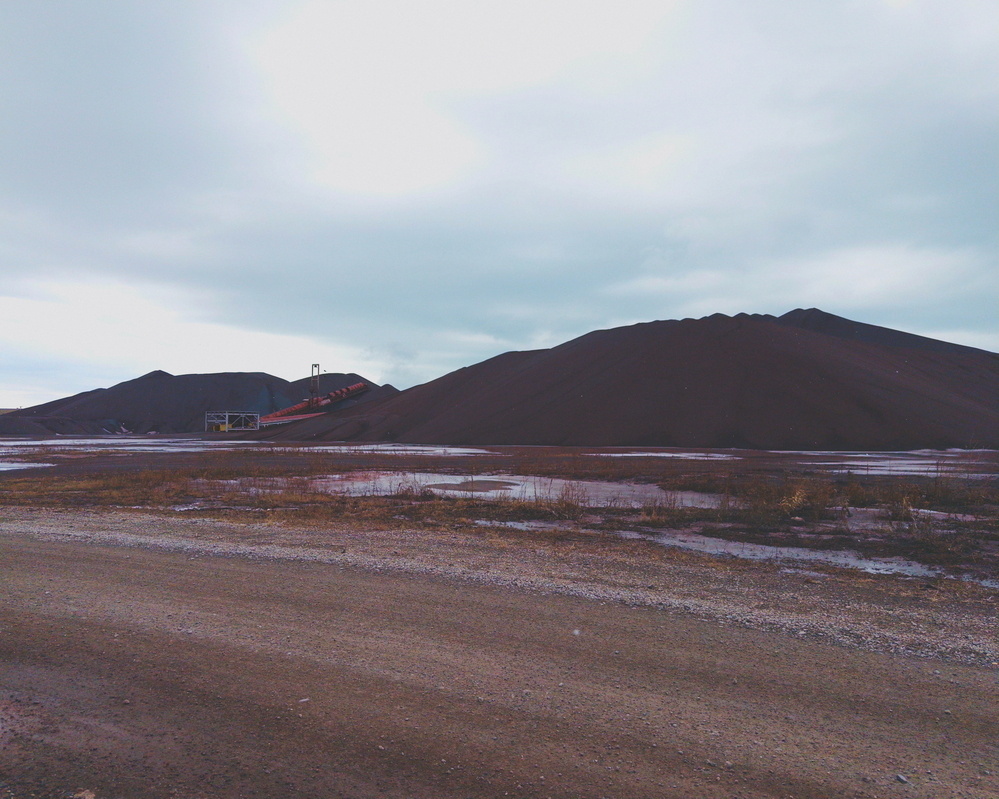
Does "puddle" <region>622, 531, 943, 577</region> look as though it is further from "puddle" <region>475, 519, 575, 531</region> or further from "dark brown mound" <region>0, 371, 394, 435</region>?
"dark brown mound" <region>0, 371, 394, 435</region>

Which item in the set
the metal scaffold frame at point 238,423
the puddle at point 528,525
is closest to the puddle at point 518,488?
the puddle at point 528,525

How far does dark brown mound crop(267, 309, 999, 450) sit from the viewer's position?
2461 inches

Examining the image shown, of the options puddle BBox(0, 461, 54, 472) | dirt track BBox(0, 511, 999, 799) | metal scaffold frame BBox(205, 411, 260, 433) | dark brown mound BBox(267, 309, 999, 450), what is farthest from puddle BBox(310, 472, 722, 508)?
metal scaffold frame BBox(205, 411, 260, 433)

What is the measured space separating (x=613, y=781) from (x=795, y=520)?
1387 cm

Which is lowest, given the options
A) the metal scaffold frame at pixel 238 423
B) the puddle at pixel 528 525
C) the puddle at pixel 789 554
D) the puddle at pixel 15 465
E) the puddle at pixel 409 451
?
the puddle at pixel 789 554

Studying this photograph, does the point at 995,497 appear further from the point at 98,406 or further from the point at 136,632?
the point at 98,406

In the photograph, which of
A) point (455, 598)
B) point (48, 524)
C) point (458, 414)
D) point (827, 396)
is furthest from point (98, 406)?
point (455, 598)

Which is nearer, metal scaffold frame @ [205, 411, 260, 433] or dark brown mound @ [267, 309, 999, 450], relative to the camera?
dark brown mound @ [267, 309, 999, 450]

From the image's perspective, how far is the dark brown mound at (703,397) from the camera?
6250 cm

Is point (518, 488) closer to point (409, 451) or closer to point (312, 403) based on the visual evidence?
point (409, 451)

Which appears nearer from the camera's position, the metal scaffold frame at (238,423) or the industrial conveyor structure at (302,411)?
the industrial conveyor structure at (302,411)

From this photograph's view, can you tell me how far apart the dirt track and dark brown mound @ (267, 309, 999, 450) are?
5607 centimetres

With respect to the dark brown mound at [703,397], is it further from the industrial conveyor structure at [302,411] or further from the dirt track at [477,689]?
the dirt track at [477,689]

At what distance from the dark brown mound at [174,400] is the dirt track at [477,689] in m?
152
